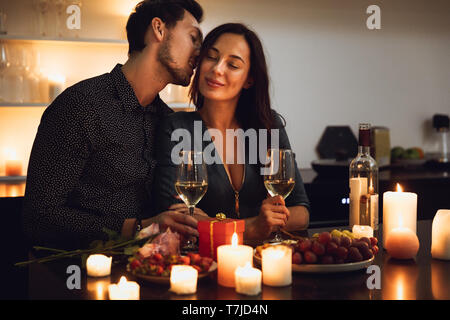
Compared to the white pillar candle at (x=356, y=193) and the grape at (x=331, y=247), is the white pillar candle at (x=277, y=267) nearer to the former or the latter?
the grape at (x=331, y=247)

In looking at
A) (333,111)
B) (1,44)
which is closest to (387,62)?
(333,111)

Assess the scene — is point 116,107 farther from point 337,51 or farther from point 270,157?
point 337,51

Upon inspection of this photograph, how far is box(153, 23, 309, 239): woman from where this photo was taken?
1.95 meters

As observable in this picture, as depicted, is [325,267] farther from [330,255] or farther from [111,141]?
[111,141]

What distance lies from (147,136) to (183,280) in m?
0.99

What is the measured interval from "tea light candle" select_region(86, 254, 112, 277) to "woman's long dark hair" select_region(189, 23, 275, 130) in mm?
1062

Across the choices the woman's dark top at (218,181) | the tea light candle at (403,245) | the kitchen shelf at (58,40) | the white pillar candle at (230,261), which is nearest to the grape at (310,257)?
the white pillar candle at (230,261)

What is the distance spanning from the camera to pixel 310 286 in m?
1.13

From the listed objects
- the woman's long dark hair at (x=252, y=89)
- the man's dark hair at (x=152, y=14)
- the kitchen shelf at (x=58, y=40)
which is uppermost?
the kitchen shelf at (x=58, y=40)

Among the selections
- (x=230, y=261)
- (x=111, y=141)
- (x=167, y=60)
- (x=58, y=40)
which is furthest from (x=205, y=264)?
(x=58, y=40)

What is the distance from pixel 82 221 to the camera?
1700mm

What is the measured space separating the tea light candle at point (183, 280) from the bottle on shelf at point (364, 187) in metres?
Answer: 0.69

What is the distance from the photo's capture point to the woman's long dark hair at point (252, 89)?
213 centimetres

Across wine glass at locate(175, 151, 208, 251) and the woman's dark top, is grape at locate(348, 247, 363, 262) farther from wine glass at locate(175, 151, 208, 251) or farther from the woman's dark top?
the woman's dark top
